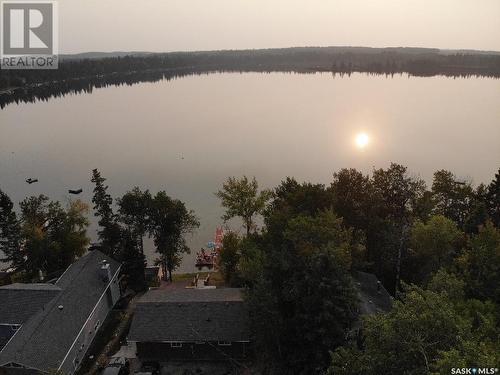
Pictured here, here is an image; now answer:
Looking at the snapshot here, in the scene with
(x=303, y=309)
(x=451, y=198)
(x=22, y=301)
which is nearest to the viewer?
(x=303, y=309)

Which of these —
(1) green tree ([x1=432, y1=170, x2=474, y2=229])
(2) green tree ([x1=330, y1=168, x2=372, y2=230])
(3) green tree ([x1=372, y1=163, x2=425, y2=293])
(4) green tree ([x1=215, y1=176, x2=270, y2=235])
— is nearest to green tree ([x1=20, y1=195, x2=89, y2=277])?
(4) green tree ([x1=215, y1=176, x2=270, y2=235])

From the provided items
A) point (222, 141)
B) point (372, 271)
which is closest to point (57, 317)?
point (372, 271)

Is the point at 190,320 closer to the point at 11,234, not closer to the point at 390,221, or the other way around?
the point at 390,221

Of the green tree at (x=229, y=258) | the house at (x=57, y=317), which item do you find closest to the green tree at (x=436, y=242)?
the green tree at (x=229, y=258)

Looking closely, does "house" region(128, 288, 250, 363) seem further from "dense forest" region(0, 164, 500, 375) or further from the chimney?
the chimney

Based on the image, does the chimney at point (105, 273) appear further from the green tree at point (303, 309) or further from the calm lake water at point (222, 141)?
the green tree at point (303, 309)
